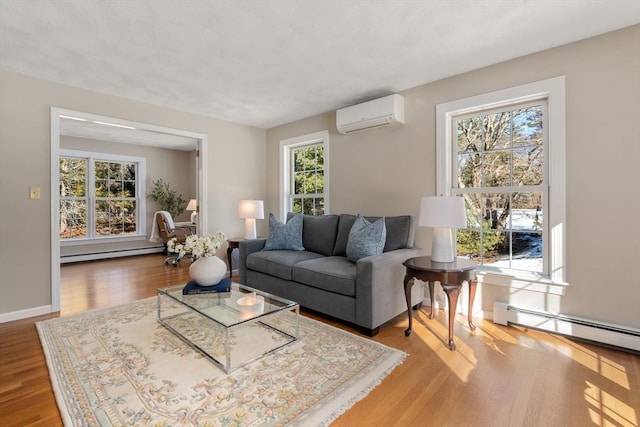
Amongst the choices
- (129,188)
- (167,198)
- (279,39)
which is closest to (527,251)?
(279,39)

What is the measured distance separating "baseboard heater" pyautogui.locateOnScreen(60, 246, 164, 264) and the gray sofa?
4259 mm

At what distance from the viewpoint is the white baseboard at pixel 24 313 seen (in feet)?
9.47

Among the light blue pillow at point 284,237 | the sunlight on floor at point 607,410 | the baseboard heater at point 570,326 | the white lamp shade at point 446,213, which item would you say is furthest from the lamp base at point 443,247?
the light blue pillow at point 284,237

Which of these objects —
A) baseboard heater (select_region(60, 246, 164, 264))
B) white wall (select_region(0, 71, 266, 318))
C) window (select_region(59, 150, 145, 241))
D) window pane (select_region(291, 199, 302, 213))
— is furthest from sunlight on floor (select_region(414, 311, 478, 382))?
window (select_region(59, 150, 145, 241))

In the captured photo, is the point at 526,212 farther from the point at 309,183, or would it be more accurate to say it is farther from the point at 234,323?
the point at 309,183

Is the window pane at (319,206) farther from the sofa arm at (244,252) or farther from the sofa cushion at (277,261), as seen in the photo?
the sofa arm at (244,252)

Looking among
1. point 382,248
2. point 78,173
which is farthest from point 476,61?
point 78,173

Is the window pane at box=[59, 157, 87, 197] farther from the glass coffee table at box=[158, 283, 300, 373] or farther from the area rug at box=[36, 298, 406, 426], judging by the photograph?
the glass coffee table at box=[158, 283, 300, 373]

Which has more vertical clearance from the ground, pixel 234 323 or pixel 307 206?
pixel 307 206

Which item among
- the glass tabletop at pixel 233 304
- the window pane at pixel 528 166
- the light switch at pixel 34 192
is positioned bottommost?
the glass tabletop at pixel 233 304

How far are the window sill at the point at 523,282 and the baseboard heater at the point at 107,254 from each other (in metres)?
6.63

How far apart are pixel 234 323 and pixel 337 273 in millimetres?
1035

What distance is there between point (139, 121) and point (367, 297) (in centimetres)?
343

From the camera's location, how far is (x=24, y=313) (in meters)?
2.98
